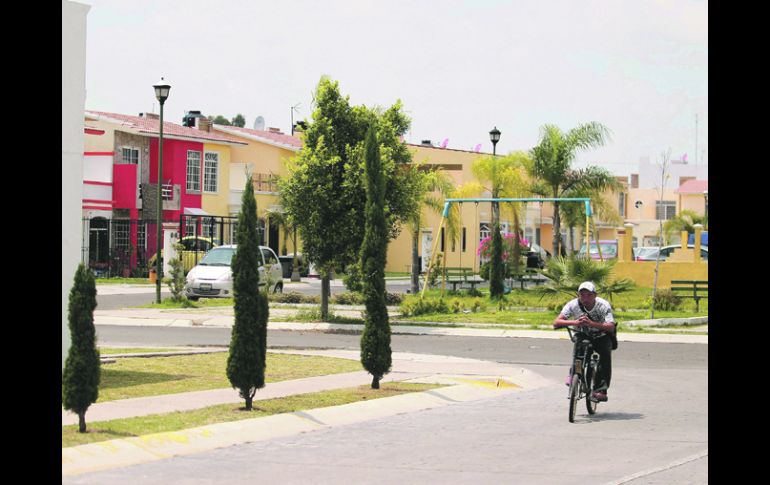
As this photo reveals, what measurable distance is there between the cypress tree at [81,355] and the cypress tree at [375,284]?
5.09 m

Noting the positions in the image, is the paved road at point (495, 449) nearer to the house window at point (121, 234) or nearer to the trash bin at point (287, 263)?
the house window at point (121, 234)

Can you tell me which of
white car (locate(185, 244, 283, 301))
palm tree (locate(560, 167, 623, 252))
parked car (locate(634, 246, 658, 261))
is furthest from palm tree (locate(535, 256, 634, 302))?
parked car (locate(634, 246, 658, 261))

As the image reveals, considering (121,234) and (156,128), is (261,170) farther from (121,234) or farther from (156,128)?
(121,234)

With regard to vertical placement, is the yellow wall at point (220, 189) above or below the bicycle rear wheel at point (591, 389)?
above

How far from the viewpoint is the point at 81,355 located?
1180cm

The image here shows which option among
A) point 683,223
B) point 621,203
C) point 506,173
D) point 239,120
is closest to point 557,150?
point 506,173

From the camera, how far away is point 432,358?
70.5 feet

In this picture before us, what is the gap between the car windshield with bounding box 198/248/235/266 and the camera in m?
36.7

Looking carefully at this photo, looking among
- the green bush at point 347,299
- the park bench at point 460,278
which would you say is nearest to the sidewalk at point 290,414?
the green bush at point 347,299

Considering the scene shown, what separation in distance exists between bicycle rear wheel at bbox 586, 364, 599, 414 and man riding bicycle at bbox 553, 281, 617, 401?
0.06 meters

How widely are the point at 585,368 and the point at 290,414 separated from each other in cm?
357

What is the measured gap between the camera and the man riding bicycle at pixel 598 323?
1481 cm

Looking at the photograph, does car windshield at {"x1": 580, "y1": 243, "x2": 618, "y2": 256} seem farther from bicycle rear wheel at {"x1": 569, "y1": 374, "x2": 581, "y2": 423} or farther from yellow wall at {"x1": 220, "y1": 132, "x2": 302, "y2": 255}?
bicycle rear wheel at {"x1": 569, "y1": 374, "x2": 581, "y2": 423}
